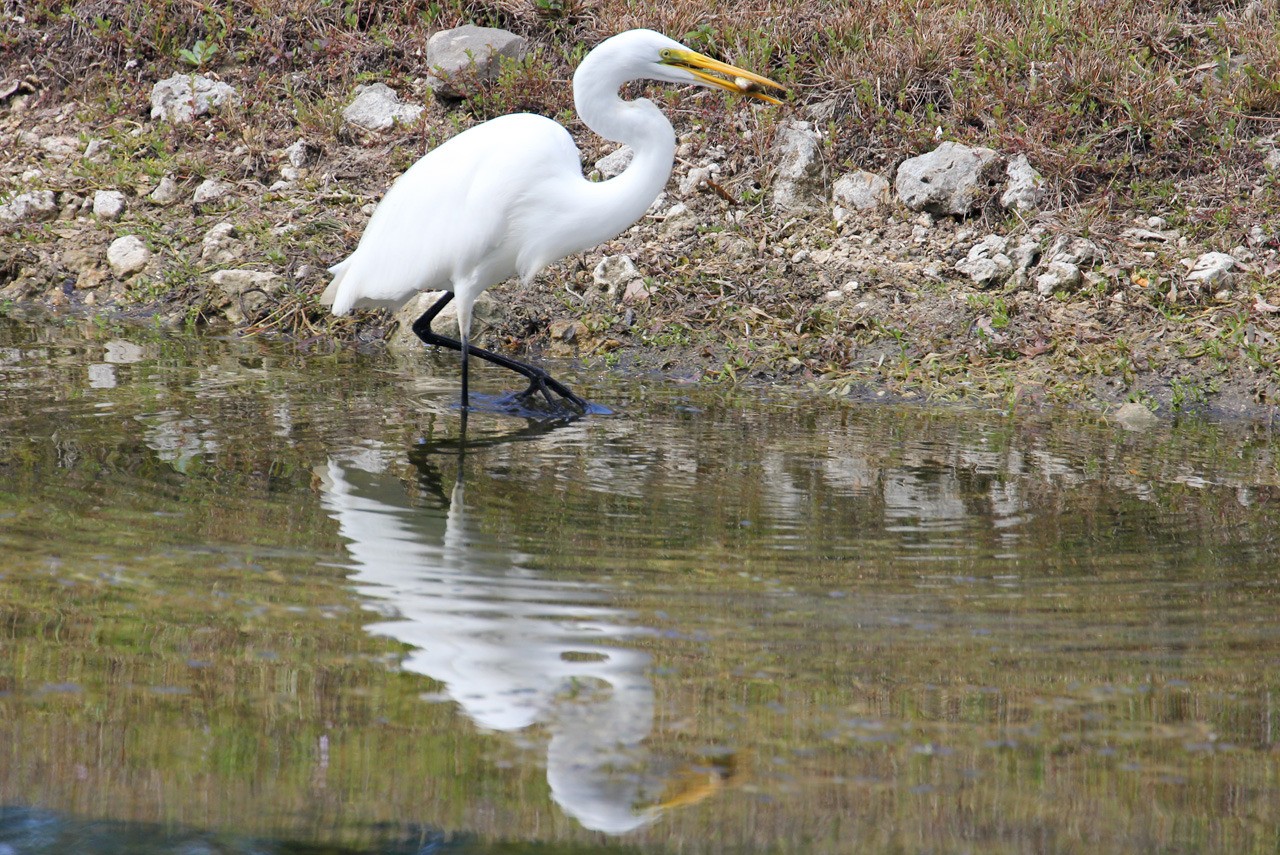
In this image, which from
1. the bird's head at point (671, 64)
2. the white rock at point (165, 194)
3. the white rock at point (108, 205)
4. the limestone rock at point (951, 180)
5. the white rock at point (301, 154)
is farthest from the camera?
the white rock at point (301, 154)

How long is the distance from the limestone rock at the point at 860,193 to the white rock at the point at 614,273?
1.21 metres

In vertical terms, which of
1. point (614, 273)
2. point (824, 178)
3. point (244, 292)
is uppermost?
point (824, 178)

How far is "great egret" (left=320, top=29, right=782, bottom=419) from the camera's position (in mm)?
5551

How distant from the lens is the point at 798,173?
7.80 metres

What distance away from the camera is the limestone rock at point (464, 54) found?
8.74 metres

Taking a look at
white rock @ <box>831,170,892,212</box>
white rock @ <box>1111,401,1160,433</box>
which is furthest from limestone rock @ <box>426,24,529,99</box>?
white rock @ <box>1111,401,1160,433</box>

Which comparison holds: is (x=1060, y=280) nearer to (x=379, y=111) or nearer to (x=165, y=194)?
(x=379, y=111)

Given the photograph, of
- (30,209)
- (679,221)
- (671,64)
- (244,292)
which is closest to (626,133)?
(671,64)

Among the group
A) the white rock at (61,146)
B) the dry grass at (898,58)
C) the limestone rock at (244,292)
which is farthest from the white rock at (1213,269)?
the white rock at (61,146)

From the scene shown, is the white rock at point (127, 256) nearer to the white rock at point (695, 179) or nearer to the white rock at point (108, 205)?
the white rock at point (108, 205)

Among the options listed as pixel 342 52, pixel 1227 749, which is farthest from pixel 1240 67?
pixel 1227 749

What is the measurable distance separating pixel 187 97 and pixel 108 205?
4.14 feet

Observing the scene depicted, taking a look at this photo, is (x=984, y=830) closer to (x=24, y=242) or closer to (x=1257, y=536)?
(x=1257, y=536)

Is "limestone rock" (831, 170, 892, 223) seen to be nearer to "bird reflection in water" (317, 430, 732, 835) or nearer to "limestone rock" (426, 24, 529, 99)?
"limestone rock" (426, 24, 529, 99)
